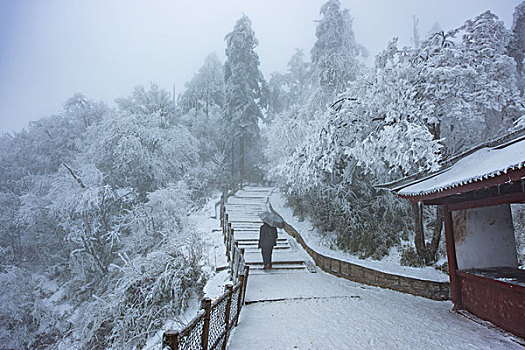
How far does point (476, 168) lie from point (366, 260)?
4711 mm

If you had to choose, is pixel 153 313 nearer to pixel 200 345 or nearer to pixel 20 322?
pixel 200 345

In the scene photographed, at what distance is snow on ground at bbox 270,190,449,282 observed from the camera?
7204mm

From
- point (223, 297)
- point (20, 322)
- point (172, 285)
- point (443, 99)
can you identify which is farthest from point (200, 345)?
point (20, 322)

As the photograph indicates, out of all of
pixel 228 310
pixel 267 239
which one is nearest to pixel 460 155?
pixel 267 239

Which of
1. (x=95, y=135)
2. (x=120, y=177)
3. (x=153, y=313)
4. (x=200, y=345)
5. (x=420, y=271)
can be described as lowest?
(x=153, y=313)

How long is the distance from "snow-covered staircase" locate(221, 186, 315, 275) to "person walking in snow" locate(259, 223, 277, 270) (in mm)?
422

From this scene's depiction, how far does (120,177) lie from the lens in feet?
52.0

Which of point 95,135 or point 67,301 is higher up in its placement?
point 95,135

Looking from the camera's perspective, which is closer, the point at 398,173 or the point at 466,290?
the point at 466,290

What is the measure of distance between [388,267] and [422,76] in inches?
202

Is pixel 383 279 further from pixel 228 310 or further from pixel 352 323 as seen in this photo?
pixel 228 310

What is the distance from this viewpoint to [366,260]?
8.70 meters

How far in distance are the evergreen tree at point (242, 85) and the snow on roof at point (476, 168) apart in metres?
19.2

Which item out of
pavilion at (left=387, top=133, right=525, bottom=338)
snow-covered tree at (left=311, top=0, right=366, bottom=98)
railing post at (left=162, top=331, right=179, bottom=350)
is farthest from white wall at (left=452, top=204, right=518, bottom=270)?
snow-covered tree at (left=311, top=0, right=366, bottom=98)
